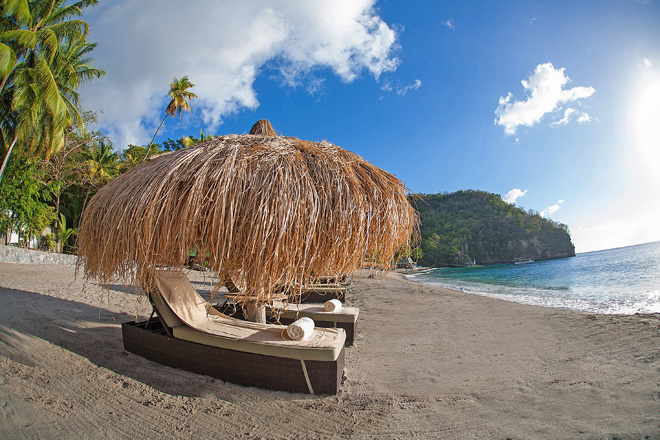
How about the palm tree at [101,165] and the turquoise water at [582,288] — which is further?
the palm tree at [101,165]

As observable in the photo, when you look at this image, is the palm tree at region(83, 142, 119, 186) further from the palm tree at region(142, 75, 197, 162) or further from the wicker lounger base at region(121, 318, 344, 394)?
the wicker lounger base at region(121, 318, 344, 394)

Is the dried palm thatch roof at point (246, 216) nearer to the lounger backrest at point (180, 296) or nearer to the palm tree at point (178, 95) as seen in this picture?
the lounger backrest at point (180, 296)

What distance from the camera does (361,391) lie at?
121 inches

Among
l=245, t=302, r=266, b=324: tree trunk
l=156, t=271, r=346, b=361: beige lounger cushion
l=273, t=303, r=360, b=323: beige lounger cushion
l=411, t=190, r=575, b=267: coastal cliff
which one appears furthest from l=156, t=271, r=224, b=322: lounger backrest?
l=411, t=190, r=575, b=267: coastal cliff

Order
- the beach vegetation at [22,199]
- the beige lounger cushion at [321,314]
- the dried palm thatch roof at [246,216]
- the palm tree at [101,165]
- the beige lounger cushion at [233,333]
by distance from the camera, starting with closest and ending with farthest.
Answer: the dried palm thatch roof at [246,216], the beige lounger cushion at [233,333], the beige lounger cushion at [321,314], the beach vegetation at [22,199], the palm tree at [101,165]

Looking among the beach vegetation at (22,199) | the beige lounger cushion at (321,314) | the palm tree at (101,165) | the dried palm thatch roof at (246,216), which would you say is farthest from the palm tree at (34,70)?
A: the beige lounger cushion at (321,314)

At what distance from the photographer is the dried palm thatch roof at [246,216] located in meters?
2.53

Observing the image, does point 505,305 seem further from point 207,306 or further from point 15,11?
point 15,11

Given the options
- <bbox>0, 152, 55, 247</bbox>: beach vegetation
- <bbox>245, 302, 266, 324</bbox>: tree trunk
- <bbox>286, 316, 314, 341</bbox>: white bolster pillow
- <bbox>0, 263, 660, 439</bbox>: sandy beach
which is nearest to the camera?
<bbox>0, 263, 660, 439</bbox>: sandy beach

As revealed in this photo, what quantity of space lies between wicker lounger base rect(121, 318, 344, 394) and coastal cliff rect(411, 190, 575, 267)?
43.5m

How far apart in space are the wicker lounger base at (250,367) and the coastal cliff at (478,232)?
43.5m

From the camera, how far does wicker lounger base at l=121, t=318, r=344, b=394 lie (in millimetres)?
2777

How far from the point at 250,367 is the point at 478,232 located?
55.5m

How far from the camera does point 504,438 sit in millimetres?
2281
